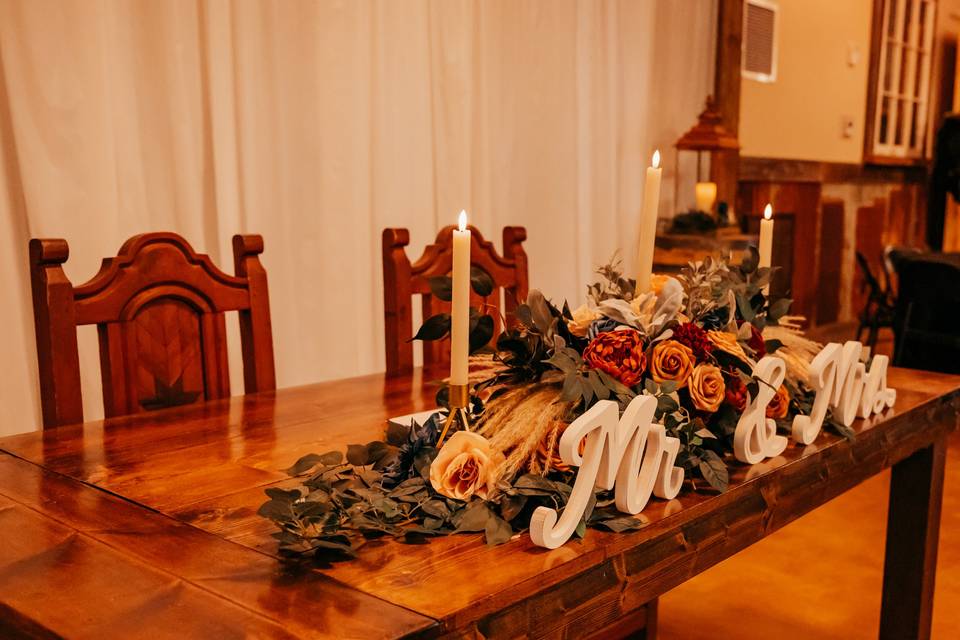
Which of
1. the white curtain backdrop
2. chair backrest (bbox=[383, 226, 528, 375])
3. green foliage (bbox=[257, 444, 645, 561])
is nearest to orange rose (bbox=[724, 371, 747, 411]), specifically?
green foliage (bbox=[257, 444, 645, 561])

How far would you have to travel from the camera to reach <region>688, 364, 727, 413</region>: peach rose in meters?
1.05

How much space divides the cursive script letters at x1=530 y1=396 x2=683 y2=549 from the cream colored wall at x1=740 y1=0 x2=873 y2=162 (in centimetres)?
419

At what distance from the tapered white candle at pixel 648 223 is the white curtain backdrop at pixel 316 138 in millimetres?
1677

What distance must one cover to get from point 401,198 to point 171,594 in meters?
2.53

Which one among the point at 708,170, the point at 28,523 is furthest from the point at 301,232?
the point at 708,170

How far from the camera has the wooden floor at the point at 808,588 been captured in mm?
2227

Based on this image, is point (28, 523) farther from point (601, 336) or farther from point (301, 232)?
point (301, 232)

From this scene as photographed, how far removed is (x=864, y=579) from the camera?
2.52 metres

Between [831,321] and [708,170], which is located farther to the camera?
[831,321]

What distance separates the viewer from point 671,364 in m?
1.04

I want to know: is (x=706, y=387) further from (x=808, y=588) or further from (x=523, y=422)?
(x=808, y=588)

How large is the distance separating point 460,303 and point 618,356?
0.21 meters

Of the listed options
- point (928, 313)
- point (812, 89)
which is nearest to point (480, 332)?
point (928, 313)

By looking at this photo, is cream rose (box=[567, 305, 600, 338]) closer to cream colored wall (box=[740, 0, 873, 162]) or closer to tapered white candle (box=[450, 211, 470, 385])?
tapered white candle (box=[450, 211, 470, 385])
